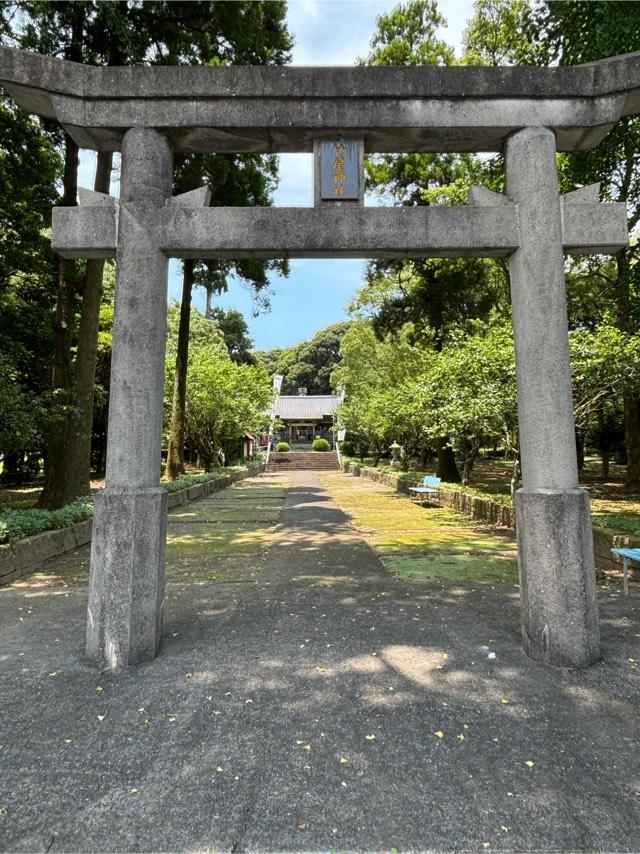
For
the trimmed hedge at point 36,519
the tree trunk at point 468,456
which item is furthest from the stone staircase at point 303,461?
the trimmed hedge at point 36,519

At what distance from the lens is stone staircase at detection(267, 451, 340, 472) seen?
37.1 metres

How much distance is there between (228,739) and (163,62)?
13.3 m

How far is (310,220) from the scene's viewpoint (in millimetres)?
4188

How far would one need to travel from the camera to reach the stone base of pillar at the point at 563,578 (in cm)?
379

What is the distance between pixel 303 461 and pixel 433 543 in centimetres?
2964

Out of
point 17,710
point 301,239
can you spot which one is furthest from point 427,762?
point 301,239

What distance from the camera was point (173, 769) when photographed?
8.54 feet

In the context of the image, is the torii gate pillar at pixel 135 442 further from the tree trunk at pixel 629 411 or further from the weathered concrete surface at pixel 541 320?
the tree trunk at pixel 629 411

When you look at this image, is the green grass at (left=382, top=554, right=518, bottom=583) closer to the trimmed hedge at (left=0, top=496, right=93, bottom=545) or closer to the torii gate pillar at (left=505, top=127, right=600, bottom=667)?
the torii gate pillar at (left=505, top=127, right=600, bottom=667)

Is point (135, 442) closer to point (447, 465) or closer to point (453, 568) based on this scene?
point (453, 568)

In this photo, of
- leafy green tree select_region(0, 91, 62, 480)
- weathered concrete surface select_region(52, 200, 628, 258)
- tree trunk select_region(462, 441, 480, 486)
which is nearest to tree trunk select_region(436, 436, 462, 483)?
tree trunk select_region(462, 441, 480, 486)

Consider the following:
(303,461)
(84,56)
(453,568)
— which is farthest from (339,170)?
(303,461)

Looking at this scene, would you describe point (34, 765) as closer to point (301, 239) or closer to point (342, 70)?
point (301, 239)

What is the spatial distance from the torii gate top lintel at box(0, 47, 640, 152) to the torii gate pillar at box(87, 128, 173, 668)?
316 millimetres
